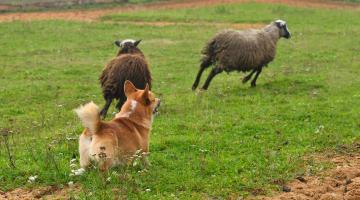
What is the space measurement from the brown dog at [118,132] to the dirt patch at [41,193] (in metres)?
0.45

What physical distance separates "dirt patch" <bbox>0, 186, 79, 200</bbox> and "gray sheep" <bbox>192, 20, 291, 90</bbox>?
27.6ft

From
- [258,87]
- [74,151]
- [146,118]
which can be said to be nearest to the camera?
[146,118]

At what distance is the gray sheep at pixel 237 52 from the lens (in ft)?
50.9

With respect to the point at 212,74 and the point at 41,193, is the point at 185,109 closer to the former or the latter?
the point at 212,74

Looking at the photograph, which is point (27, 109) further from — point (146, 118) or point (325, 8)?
point (325, 8)

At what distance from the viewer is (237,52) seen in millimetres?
15453

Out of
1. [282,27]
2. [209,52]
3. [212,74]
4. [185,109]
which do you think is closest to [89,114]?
[185,109]

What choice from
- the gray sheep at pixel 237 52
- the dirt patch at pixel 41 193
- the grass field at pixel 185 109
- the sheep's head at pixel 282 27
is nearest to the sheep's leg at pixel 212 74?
the gray sheep at pixel 237 52

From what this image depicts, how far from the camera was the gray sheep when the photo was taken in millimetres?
15508

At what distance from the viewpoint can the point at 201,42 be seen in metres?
25.5

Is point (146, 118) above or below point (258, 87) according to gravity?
above

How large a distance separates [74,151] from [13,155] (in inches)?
37.3

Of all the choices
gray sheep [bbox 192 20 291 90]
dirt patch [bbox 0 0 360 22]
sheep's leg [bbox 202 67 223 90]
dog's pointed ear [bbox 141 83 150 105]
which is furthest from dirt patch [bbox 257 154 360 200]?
dirt patch [bbox 0 0 360 22]

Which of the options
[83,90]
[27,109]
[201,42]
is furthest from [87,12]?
[27,109]
